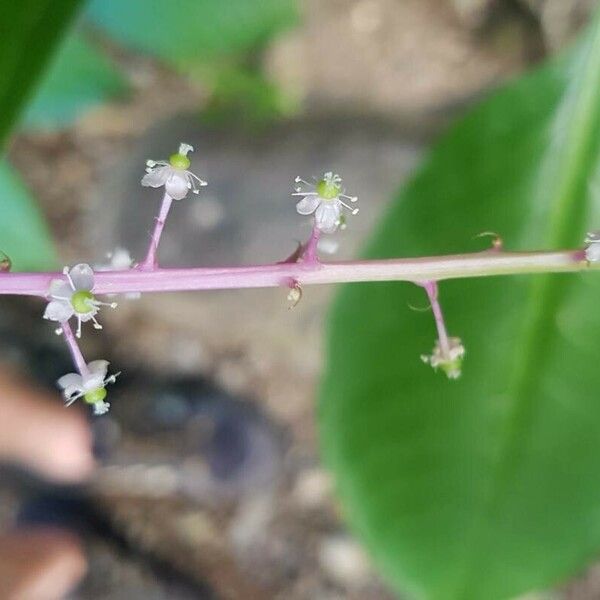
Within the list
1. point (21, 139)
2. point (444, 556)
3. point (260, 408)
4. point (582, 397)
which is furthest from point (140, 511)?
point (582, 397)

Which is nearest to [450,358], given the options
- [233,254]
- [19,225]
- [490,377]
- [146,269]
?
[146,269]

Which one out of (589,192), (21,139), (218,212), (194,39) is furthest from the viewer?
(21,139)

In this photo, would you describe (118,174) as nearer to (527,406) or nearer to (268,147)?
(268,147)

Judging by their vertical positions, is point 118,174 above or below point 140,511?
above

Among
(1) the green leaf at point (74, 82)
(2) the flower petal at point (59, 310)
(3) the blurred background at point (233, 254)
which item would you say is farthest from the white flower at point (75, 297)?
(3) the blurred background at point (233, 254)

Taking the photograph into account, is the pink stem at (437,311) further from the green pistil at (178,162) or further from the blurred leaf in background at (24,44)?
the blurred leaf in background at (24,44)

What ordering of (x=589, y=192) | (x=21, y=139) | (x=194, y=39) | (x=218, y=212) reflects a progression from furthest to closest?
(x=21, y=139)
(x=218, y=212)
(x=194, y=39)
(x=589, y=192)

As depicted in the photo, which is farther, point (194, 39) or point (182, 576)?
point (182, 576)
